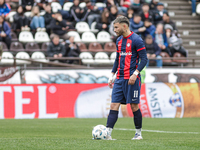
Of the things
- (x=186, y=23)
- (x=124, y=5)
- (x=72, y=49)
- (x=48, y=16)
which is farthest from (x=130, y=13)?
(x=186, y=23)

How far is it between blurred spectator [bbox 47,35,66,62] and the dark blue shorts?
10.4 m

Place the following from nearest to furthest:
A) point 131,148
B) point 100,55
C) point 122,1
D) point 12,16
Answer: point 131,148
point 100,55
point 12,16
point 122,1

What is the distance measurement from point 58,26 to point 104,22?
2.37 meters

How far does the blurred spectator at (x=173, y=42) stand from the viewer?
61.8 feet

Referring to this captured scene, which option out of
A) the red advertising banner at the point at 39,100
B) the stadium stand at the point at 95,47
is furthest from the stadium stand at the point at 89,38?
the red advertising banner at the point at 39,100

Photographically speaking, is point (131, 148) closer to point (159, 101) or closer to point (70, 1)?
point (159, 101)

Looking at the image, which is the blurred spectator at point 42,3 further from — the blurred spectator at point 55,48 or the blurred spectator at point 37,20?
the blurred spectator at point 55,48

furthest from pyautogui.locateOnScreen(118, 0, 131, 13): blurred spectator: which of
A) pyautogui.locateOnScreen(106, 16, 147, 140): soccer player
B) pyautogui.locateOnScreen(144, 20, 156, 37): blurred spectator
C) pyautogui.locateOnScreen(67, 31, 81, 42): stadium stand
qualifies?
pyautogui.locateOnScreen(106, 16, 147, 140): soccer player

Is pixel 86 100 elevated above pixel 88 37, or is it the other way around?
pixel 88 37

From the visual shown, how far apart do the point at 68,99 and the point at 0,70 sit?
261cm

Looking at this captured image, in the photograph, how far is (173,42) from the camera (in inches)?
752

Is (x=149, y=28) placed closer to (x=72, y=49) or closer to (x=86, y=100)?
(x=72, y=49)

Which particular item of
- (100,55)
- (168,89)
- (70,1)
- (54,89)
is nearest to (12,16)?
(70,1)

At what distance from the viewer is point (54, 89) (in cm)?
1398
